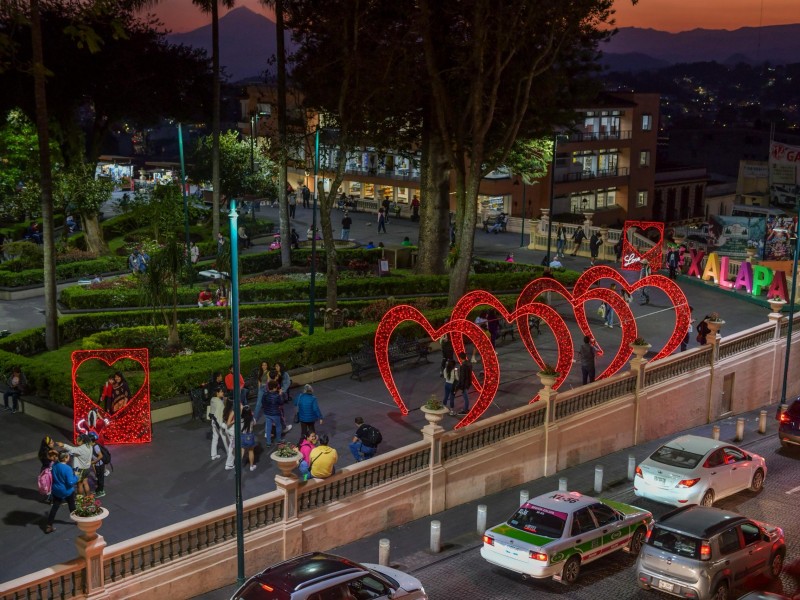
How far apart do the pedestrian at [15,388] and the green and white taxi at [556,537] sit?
15140 mm

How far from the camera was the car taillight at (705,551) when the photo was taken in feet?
55.9

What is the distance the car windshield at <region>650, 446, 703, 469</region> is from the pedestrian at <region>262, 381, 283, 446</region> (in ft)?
30.2

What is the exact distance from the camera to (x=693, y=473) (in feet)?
72.2

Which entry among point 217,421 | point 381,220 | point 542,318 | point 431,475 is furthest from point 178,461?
point 381,220

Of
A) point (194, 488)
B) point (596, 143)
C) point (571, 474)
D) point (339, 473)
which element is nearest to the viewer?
point (339, 473)

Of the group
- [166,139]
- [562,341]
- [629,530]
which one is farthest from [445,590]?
[166,139]

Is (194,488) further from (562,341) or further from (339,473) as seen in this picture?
(562,341)

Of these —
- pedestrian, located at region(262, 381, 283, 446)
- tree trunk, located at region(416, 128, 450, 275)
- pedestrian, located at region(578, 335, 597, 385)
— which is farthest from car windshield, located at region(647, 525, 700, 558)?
tree trunk, located at region(416, 128, 450, 275)

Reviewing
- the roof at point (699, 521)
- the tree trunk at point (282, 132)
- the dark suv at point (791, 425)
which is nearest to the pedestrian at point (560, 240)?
the tree trunk at point (282, 132)

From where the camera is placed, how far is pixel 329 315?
3412 cm

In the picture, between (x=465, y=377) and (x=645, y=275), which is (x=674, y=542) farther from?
(x=645, y=275)

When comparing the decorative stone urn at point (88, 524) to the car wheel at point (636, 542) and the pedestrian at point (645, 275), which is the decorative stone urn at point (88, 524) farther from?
the pedestrian at point (645, 275)

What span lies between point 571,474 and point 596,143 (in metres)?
59.9

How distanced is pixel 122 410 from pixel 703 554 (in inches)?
573
